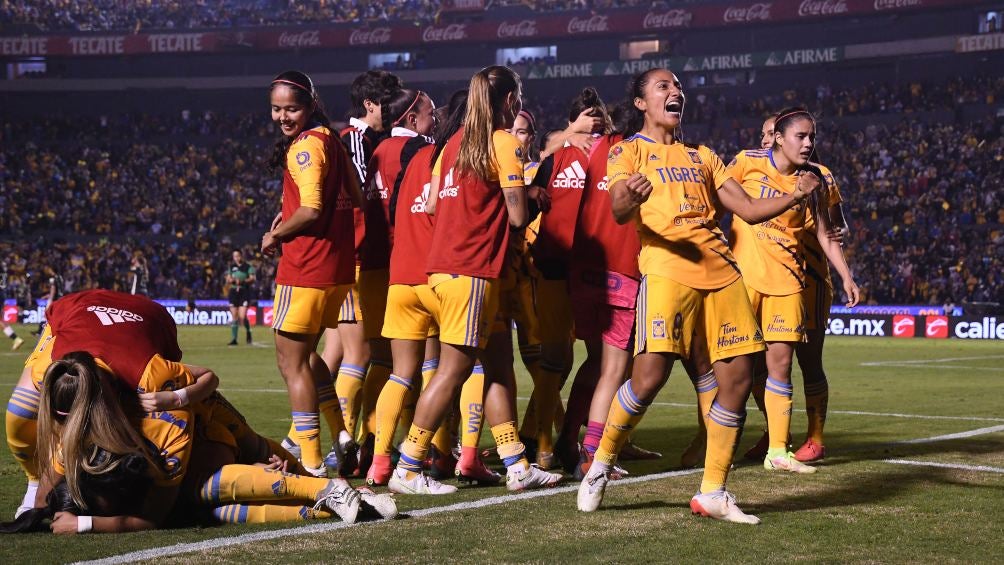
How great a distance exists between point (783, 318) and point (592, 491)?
8.51 feet

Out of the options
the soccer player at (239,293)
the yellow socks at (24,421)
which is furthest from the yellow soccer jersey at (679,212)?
the soccer player at (239,293)

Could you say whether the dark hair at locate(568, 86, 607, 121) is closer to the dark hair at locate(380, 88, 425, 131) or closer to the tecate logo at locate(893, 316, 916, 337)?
the dark hair at locate(380, 88, 425, 131)

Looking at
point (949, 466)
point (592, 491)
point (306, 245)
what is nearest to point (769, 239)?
point (949, 466)

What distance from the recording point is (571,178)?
7.58 m

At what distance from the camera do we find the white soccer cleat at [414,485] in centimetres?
653

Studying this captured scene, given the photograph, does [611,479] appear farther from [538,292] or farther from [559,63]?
[559,63]

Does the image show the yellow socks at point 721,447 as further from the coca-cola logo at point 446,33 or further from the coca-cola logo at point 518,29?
the coca-cola logo at point 446,33

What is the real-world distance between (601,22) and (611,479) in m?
46.6

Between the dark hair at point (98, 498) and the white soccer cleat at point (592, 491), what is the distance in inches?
83.1

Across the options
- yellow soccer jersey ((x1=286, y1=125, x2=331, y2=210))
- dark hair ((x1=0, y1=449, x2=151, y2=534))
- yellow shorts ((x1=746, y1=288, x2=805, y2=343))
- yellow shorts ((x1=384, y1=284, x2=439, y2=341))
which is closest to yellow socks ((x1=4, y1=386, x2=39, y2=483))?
dark hair ((x1=0, y1=449, x2=151, y2=534))

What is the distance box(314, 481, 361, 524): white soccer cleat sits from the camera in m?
5.52

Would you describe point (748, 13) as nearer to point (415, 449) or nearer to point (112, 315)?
point (415, 449)

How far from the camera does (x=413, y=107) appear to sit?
7.83m

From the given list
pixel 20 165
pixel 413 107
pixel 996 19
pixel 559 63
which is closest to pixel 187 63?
pixel 20 165
